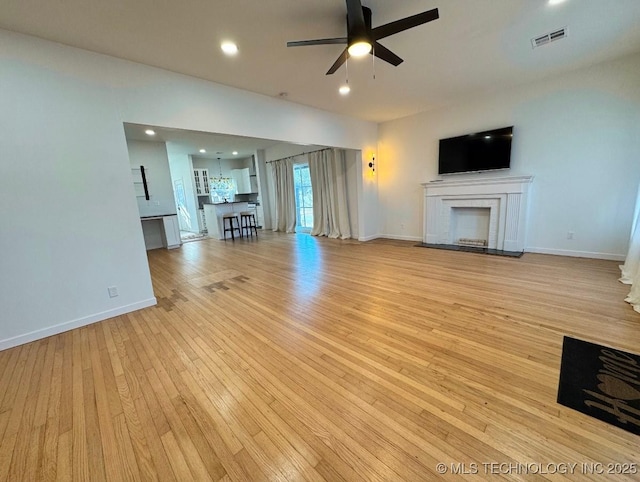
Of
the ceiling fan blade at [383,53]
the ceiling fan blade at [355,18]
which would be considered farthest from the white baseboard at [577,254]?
the ceiling fan blade at [355,18]

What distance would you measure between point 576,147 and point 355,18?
4.30 metres

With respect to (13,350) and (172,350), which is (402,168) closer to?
(172,350)

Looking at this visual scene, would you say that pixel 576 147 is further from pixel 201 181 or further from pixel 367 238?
pixel 201 181

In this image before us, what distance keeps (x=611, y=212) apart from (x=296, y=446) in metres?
5.41

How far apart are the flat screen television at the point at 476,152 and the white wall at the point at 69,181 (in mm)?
4807

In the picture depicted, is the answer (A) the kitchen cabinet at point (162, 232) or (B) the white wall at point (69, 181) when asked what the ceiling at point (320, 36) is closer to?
(B) the white wall at point (69, 181)

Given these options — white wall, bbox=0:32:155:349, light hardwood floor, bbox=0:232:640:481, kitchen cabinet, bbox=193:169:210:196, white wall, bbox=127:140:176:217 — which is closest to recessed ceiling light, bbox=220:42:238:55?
white wall, bbox=0:32:155:349

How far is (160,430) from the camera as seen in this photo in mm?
1448

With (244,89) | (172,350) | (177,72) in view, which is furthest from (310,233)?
(172,350)

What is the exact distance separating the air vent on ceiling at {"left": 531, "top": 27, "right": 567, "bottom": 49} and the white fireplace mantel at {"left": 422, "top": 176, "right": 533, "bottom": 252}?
6.74 ft

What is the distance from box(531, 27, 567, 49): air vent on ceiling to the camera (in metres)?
2.76

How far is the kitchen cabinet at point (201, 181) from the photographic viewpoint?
9.22 meters

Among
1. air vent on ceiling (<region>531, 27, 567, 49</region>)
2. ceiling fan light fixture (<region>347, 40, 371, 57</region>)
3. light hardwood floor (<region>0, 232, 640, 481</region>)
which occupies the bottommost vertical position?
light hardwood floor (<region>0, 232, 640, 481</region>)

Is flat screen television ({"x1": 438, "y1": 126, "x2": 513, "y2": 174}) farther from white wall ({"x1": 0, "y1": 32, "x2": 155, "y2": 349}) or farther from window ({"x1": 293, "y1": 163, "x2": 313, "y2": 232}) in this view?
white wall ({"x1": 0, "y1": 32, "x2": 155, "y2": 349})
